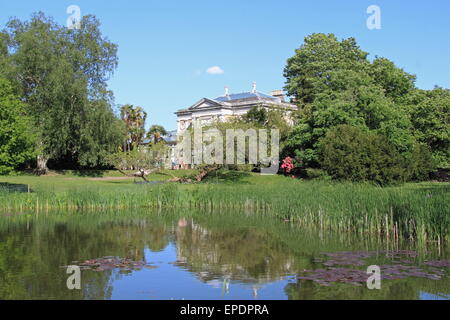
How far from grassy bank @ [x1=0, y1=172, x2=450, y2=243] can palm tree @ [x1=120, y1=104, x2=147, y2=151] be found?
127ft

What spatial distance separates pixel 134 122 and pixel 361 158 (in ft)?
131

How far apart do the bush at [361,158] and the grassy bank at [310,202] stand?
391 inches

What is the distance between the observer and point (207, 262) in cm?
1164

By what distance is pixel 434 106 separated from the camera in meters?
39.7

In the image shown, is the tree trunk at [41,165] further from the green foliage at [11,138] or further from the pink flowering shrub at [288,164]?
the pink flowering shrub at [288,164]

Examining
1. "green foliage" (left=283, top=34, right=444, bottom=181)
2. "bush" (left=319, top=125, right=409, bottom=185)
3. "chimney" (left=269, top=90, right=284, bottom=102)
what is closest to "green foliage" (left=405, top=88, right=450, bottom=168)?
"green foliage" (left=283, top=34, right=444, bottom=181)

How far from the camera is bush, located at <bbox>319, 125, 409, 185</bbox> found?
30.7m

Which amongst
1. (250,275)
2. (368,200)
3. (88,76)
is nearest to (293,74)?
(88,76)

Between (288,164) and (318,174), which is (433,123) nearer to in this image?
(288,164)

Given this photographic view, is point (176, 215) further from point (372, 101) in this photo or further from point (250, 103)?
point (250, 103)

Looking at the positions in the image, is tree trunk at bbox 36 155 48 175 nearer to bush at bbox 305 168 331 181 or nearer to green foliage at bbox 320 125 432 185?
bush at bbox 305 168 331 181

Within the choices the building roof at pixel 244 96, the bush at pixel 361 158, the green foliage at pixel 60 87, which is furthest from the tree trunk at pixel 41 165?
the building roof at pixel 244 96
